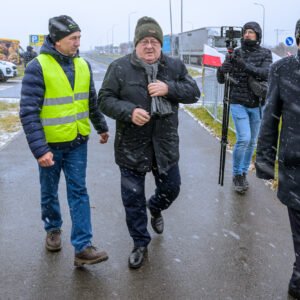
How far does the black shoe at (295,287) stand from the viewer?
3.18 metres

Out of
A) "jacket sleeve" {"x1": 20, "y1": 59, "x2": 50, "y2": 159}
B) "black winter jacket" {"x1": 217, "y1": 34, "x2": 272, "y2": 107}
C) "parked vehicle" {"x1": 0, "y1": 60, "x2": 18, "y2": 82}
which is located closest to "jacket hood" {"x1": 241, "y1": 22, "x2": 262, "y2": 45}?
"black winter jacket" {"x1": 217, "y1": 34, "x2": 272, "y2": 107}

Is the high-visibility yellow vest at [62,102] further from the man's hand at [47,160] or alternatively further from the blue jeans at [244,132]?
the blue jeans at [244,132]

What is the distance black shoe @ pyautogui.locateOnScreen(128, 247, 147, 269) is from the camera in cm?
362

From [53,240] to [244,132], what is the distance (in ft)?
8.65

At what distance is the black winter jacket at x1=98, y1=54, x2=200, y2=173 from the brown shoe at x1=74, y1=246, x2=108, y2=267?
71 cm

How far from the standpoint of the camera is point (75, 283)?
3.38 meters

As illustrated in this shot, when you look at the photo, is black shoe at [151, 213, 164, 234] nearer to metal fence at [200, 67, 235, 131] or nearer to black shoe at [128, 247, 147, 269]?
black shoe at [128, 247, 147, 269]

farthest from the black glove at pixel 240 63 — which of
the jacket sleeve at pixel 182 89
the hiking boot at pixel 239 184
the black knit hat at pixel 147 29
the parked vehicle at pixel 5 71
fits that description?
the parked vehicle at pixel 5 71

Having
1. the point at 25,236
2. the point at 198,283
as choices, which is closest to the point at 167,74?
the point at 198,283

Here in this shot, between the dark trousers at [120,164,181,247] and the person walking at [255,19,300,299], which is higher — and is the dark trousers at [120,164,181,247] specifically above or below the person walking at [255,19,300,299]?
below

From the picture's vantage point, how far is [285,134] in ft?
9.59

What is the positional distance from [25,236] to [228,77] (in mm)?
2848

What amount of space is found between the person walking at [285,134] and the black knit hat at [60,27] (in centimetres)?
152

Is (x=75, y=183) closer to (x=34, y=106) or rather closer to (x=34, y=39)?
(x=34, y=106)
